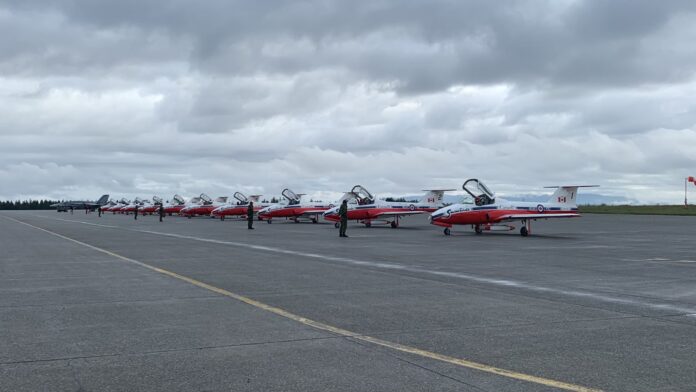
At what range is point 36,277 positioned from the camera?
48.4ft

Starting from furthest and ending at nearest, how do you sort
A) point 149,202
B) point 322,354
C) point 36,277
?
point 149,202 < point 36,277 < point 322,354

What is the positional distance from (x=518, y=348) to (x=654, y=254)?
53.8ft

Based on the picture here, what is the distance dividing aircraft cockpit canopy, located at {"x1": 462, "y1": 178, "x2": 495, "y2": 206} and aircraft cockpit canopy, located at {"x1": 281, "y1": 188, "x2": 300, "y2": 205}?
26.0m

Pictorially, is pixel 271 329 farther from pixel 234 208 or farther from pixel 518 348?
pixel 234 208

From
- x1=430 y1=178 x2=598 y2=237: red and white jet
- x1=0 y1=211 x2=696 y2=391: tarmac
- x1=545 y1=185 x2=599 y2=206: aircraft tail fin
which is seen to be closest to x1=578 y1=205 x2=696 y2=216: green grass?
x1=545 y1=185 x2=599 y2=206: aircraft tail fin

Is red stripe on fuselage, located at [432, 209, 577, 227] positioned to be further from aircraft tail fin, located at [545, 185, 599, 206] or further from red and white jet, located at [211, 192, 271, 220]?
red and white jet, located at [211, 192, 271, 220]

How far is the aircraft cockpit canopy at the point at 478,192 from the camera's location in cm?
3516

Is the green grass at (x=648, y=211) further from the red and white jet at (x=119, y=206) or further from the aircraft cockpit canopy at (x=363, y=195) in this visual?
the red and white jet at (x=119, y=206)

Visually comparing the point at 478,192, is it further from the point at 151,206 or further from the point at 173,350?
the point at 151,206

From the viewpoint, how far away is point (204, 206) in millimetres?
82125

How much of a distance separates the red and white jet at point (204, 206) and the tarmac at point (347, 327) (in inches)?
2563

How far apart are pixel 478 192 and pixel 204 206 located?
5354 centimetres

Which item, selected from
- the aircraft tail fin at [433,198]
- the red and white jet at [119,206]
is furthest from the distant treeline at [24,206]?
the aircraft tail fin at [433,198]

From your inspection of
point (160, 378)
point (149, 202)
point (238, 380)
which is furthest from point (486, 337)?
point (149, 202)
